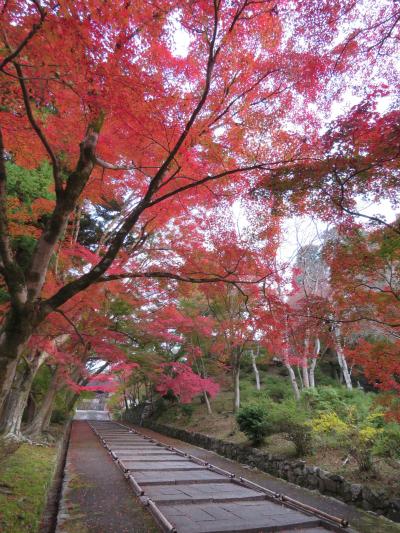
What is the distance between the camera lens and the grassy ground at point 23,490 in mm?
4840

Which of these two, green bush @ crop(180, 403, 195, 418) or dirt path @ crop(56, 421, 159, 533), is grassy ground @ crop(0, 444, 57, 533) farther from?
green bush @ crop(180, 403, 195, 418)

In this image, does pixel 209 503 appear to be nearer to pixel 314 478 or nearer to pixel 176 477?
pixel 176 477

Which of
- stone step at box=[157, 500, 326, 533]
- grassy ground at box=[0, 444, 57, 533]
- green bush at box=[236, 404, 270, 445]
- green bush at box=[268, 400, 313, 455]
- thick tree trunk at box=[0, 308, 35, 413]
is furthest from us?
green bush at box=[236, 404, 270, 445]

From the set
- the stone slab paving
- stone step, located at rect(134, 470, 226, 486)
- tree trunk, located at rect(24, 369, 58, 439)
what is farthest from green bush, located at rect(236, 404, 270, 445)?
tree trunk, located at rect(24, 369, 58, 439)

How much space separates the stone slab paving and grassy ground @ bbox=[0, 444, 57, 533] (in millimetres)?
1786

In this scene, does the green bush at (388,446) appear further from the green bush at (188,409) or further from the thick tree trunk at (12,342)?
the green bush at (188,409)

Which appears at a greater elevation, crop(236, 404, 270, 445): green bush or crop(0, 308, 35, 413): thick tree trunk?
crop(0, 308, 35, 413): thick tree trunk

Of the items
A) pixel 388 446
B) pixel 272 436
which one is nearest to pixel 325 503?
pixel 388 446

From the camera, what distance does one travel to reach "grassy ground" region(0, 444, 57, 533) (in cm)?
484

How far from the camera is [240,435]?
14289 millimetres

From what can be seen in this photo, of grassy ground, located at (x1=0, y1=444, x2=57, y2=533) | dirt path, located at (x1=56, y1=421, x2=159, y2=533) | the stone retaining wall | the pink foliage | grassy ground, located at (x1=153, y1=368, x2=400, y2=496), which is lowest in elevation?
dirt path, located at (x1=56, y1=421, x2=159, y2=533)

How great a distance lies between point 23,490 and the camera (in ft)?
20.5

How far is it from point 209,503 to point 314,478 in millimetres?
3209

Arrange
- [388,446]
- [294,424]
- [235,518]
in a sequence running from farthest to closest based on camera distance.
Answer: [294,424] → [388,446] → [235,518]
